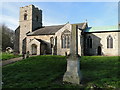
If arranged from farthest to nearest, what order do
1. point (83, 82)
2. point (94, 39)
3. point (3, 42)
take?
point (3, 42)
point (94, 39)
point (83, 82)

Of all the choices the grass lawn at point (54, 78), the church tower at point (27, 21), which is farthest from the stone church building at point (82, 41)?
the grass lawn at point (54, 78)

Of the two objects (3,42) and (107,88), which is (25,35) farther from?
(107,88)

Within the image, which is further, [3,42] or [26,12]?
[3,42]

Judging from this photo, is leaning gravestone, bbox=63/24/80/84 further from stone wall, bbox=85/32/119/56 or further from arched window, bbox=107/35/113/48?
arched window, bbox=107/35/113/48

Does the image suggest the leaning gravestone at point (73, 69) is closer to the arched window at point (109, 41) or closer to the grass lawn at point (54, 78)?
the grass lawn at point (54, 78)

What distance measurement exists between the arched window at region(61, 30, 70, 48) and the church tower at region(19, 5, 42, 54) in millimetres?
12401

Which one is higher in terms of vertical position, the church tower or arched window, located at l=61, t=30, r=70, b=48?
the church tower

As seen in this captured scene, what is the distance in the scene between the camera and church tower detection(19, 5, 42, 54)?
33094 mm

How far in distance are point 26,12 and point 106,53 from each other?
25.9 m

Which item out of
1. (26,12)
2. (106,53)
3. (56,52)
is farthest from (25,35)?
(106,53)

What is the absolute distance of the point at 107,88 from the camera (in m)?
6.16

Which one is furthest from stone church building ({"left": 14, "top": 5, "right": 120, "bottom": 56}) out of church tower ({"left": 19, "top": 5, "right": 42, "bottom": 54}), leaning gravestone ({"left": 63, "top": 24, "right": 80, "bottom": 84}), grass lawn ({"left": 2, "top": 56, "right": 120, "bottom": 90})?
leaning gravestone ({"left": 63, "top": 24, "right": 80, "bottom": 84})

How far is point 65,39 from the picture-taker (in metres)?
25.1

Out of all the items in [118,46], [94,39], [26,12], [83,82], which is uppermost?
[26,12]
